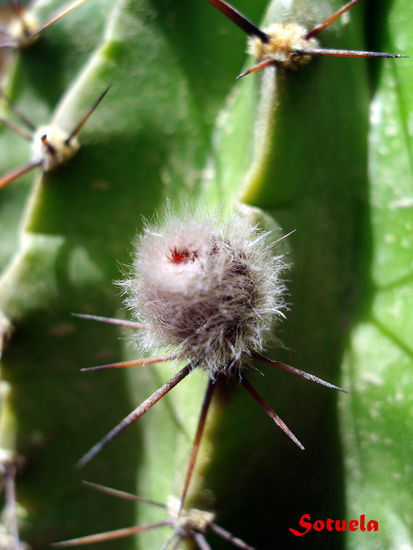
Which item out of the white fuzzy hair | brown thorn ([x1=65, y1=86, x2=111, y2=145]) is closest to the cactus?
brown thorn ([x1=65, y1=86, x2=111, y2=145])

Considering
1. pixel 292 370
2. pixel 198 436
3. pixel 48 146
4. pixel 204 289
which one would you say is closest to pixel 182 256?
pixel 204 289

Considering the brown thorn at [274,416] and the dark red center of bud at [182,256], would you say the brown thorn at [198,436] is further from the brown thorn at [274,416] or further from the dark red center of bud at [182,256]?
the dark red center of bud at [182,256]

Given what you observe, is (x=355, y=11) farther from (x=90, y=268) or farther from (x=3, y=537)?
(x=3, y=537)

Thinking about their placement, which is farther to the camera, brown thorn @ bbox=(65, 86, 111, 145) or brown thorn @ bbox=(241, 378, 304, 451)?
brown thorn @ bbox=(65, 86, 111, 145)

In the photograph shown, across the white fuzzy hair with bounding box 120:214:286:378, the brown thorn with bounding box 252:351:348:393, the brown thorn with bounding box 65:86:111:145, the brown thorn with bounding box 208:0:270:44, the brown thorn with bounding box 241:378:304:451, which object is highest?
the brown thorn with bounding box 65:86:111:145

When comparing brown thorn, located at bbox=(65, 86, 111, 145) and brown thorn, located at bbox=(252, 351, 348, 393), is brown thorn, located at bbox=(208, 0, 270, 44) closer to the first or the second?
brown thorn, located at bbox=(65, 86, 111, 145)

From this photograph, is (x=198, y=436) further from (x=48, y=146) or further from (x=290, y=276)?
(x=48, y=146)

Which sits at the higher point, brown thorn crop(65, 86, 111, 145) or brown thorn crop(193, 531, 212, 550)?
brown thorn crop(65, 86, 111, 145)
